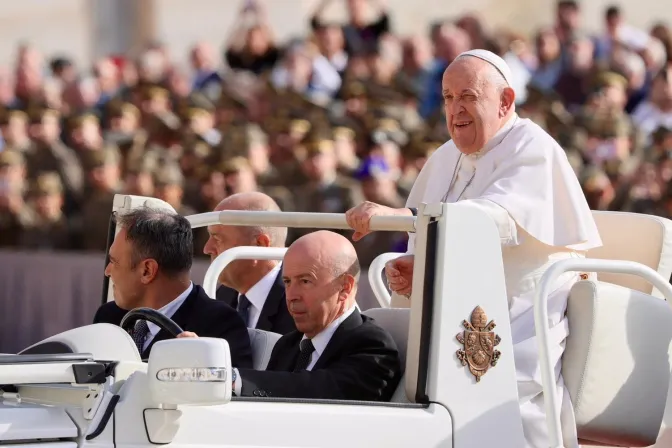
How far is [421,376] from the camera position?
15.9 ft

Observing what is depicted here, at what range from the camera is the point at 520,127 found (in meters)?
5.80

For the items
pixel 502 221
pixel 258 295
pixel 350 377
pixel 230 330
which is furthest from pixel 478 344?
pixel 258 295

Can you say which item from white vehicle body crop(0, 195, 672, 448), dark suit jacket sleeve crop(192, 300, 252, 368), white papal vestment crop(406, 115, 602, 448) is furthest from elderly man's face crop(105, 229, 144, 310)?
white papal vestment crop(406, 115, 602, 448)

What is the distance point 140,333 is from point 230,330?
33cm

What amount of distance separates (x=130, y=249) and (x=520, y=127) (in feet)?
5.00

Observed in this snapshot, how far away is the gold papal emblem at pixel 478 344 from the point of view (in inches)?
192

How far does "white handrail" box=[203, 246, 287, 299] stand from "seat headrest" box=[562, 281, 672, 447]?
1771mm

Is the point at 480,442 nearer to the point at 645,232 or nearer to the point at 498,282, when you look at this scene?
the point at 498,282

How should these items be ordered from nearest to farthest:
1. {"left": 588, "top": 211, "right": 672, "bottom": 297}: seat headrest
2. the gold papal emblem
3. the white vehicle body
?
the white vehicle body < the gold papal emblem < {"left": 588, "top": 211, "right": 672, "bottom": 297}: seat headrest

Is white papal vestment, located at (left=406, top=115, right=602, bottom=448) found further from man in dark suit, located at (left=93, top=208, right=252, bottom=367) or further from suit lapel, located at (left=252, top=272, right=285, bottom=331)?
suit lapel, located at (left=252, top=272, right=285, bottom=331)

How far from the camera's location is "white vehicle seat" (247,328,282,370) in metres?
5.61

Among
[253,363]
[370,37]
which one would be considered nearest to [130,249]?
[253,363]

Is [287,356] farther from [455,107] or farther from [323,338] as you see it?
[455,107]

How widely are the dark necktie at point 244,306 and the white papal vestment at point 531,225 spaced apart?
68.4 inches
